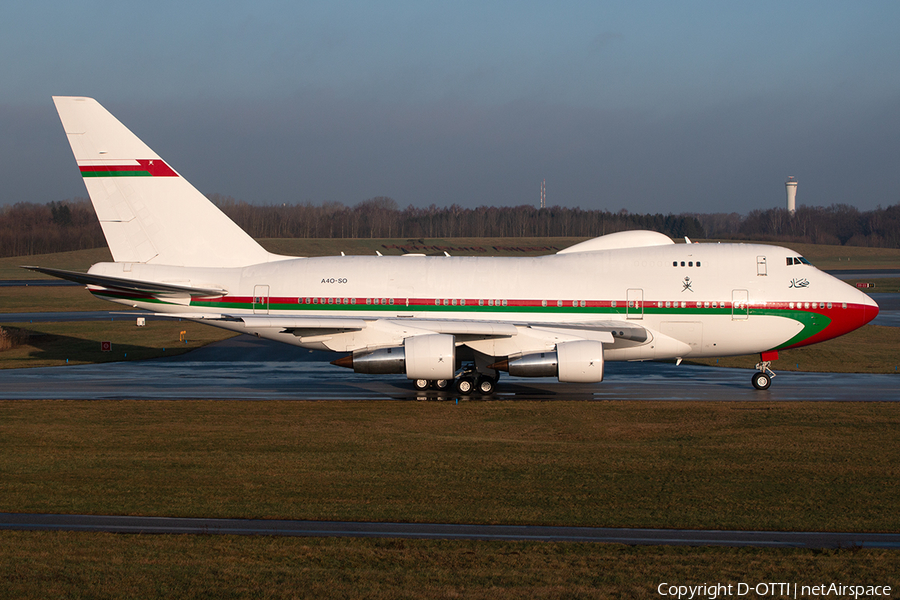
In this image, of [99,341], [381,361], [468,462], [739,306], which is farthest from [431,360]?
[99,341]

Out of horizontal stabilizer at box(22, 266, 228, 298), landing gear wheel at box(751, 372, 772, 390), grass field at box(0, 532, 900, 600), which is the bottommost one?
grass field at box(0, 532, 900, 600)

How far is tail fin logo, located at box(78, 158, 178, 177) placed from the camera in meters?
28.1

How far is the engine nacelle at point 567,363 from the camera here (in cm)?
2455

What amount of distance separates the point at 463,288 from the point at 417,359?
405 centimetres

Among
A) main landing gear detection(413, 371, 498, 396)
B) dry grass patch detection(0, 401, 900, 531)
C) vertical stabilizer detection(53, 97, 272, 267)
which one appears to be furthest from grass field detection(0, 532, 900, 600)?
vertical stabilizer detection(53, 97, 272, 267)

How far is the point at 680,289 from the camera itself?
2742cm

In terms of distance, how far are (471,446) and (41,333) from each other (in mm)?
33545

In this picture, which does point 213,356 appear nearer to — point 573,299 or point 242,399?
point 242,399

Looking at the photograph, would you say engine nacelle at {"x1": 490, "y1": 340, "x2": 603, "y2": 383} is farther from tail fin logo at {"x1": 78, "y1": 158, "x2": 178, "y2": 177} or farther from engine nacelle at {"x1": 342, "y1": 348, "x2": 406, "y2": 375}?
tail fin logo at {"x1": 78, "y1": 158, "x2": 178, "y2": 177}

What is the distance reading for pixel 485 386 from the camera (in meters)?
27.3

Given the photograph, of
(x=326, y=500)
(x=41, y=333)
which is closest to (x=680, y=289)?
(x=326, y=500)

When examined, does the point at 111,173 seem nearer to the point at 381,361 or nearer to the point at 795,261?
the point at 381,361

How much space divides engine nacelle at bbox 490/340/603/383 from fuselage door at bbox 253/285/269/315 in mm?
9272

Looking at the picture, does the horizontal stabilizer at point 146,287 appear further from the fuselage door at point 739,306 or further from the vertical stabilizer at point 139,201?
the fuselage door at point 739,306
